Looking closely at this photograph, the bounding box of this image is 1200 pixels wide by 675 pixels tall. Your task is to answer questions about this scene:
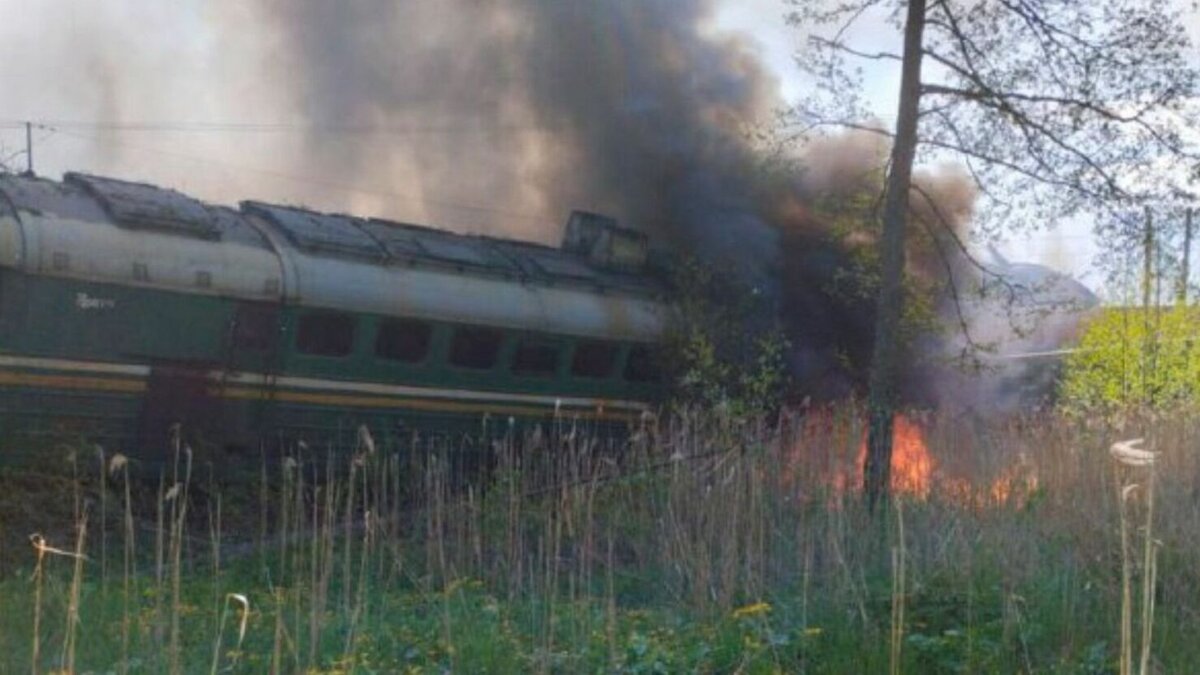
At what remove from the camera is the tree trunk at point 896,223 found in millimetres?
11422

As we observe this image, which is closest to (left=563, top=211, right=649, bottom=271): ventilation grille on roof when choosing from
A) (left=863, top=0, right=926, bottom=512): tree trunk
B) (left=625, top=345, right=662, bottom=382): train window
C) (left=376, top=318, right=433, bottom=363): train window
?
(left=625, top=345, right=662, bottom=382): train window

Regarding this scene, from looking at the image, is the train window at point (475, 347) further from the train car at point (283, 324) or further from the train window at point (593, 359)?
the train window at point (593, 359)

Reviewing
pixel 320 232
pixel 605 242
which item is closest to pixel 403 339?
pixel 320 232

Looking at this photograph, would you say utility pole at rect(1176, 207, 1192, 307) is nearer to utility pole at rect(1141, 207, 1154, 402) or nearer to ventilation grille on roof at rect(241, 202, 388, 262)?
utility pole at rect(1141, 207, 1154, 402)

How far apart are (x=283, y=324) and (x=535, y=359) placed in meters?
3.34

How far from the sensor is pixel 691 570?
26.2ft

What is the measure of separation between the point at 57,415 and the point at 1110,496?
351 inches

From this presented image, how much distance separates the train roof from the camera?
13141 mm

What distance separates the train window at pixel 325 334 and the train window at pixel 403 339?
0.39 m

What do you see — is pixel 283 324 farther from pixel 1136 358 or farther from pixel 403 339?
pixel 1136 358

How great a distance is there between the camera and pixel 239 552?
1165 cm

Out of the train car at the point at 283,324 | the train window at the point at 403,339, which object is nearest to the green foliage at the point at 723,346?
the train car at the point at 283,324

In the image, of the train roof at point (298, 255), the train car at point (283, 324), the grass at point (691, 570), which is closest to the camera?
the grass at point (691, 570)

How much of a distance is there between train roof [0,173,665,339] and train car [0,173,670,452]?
2 cm
